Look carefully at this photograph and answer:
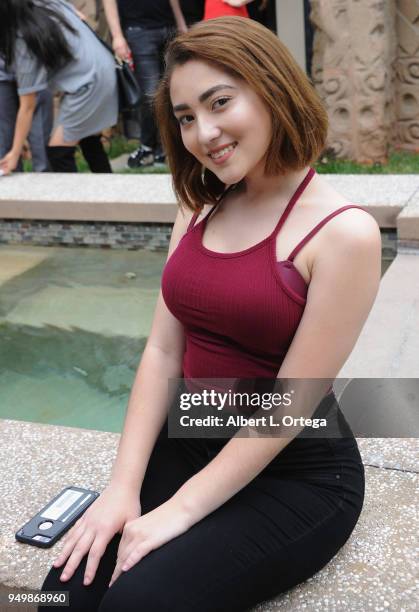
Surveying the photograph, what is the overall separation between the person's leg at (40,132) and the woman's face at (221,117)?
4.81m

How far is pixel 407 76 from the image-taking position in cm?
704

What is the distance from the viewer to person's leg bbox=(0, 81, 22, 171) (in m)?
5.79

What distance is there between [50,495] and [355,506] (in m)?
0.83

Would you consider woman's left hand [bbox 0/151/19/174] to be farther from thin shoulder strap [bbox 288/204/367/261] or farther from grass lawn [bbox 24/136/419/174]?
thin shoulder strap [bbox 288/204/367/261]

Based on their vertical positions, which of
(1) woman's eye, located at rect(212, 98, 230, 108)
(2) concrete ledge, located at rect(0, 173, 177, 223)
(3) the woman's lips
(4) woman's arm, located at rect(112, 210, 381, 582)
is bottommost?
(2) concrete ledge, located at rect(0, 173, 177, 223)

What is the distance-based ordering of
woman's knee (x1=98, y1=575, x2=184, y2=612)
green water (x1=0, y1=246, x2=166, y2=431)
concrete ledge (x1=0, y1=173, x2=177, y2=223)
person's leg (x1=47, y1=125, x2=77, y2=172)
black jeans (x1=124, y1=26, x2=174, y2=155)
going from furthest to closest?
1. black jeans (x1=124, y1=26, x2=174, y2=155)
2. person's leg (x1=47, y1=125, x2=77, y2=172)
3. concrete ledge (x1=0, y1=173, x2=177, y2=223)
4. green water (x1=0, y1=246, x2=166, y2=431)
5. woman's knee (x1=98, y1=575, x2=184, y2=612)

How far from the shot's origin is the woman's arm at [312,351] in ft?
5.05

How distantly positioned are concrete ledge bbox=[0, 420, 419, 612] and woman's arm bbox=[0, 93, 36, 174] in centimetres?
336

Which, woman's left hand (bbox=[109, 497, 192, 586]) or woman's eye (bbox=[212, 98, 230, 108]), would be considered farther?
woman's eye (bbox=[212, 98, 230, 108])

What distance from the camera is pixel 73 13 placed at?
5195mm

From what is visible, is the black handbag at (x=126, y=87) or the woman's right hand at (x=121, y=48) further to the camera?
the woman's right hand at (x=121, y=48)

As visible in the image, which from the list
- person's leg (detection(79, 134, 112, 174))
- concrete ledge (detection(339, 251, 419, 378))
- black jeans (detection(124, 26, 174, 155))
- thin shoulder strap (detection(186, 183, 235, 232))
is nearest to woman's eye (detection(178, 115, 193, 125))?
thin shoulder strap (detection(186, 183, 235, 232))

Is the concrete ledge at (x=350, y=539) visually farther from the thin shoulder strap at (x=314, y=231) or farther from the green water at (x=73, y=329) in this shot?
the green water at (x=73, y=329)

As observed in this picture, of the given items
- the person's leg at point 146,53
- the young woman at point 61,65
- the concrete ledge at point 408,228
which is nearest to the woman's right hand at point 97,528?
the concrete ledge at point 408,228
